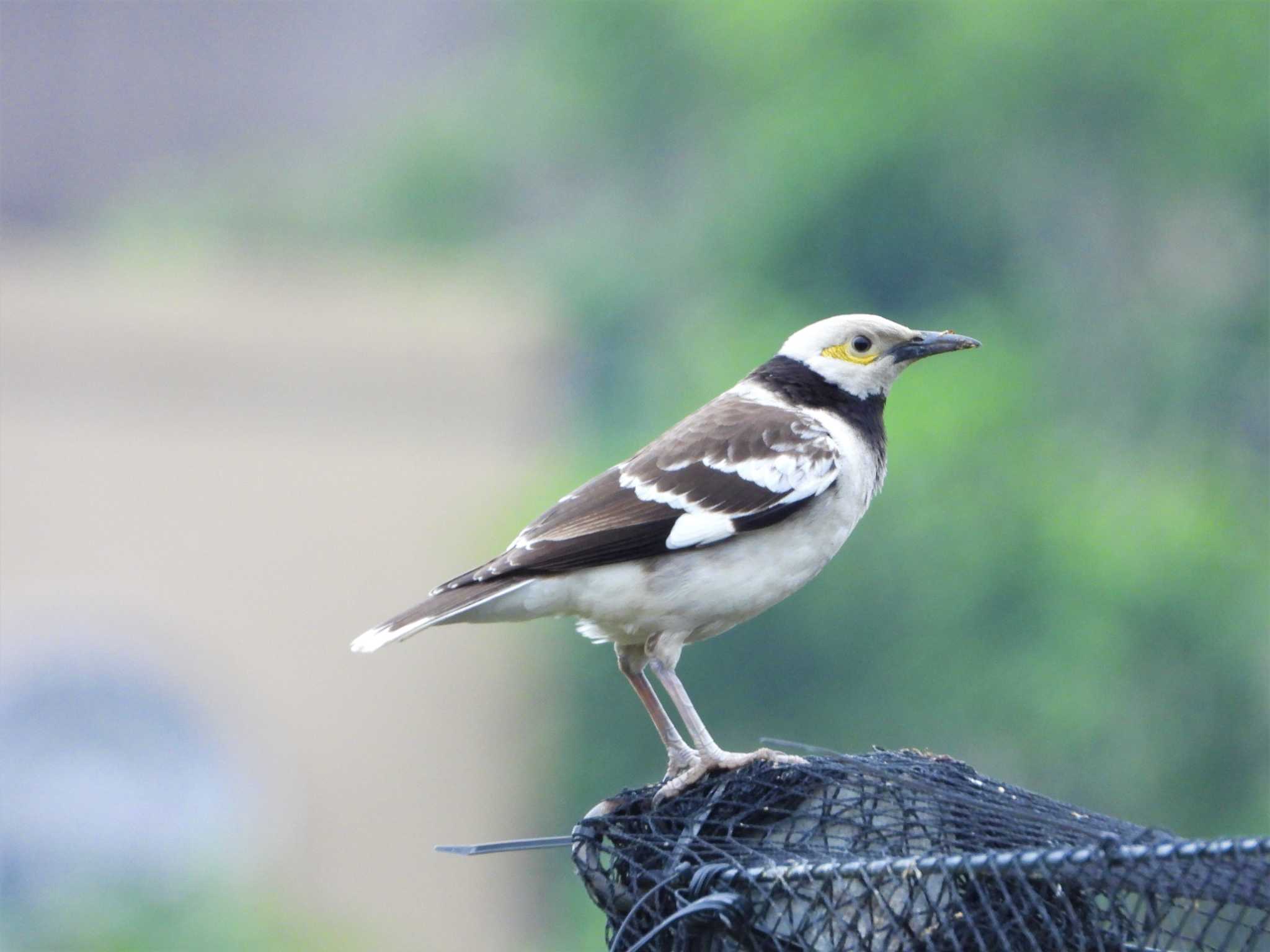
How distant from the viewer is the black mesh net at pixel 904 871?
3.68 metres

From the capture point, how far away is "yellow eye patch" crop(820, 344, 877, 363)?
627cm

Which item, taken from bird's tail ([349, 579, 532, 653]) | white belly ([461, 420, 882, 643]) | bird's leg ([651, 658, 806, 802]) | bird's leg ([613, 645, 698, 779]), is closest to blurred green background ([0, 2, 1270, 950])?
bird's leg ([613, 645, 698, 779])

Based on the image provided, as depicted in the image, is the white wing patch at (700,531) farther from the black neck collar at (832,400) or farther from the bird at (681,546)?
the black neck collar at (832,400)

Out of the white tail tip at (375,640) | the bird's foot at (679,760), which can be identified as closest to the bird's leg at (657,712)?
the bird's foot at (679,760)

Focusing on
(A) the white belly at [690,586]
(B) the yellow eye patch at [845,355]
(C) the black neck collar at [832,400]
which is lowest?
(A) the white belly at [690,586]

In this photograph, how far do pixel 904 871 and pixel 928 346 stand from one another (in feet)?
9.09

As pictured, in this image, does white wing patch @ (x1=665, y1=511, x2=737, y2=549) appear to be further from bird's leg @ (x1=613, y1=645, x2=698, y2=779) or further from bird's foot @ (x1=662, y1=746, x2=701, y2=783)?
bird's foot @ (x1=662, y1=746, x2=701, y2=783)

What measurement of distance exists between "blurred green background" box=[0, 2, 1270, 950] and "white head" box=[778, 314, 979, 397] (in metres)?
14.7

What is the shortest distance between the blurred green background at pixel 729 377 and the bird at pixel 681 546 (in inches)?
571

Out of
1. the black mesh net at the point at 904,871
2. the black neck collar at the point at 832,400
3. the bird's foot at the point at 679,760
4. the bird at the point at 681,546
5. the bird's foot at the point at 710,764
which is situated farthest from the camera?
the black neck collar at the point at 832,400

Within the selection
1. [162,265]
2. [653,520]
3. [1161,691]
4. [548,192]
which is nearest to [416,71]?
[548,192]

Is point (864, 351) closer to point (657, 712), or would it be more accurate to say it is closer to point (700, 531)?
point (700, 531)

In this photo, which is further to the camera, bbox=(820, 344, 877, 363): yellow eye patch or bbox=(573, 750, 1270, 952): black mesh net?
bbox=(820, 344, 877, 363): yellow eye patch

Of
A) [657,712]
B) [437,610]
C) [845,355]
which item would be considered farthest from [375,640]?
[845,355]
